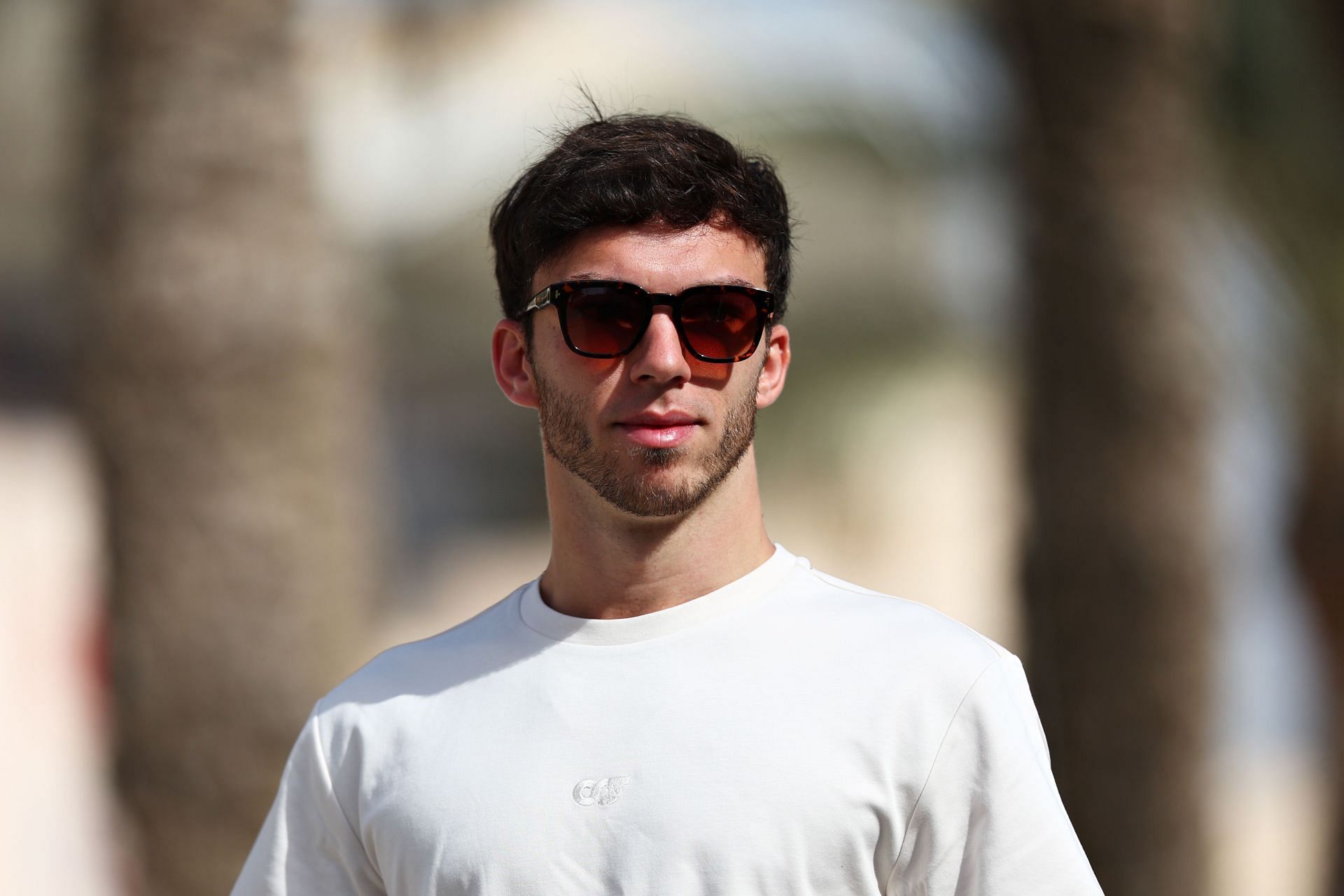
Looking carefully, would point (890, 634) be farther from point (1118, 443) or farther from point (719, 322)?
point (1118, 443)

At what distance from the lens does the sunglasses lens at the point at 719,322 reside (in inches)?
86.4

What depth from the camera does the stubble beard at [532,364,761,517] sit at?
221 cm

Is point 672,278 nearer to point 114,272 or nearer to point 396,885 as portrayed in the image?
point 396,885

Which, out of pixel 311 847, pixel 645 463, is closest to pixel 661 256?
pixel 645 463

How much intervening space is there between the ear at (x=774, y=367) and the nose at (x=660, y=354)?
225mm

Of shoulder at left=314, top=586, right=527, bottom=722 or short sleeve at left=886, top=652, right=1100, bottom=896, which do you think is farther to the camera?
shoulder at left=314, top=586, right=527, bottom=722

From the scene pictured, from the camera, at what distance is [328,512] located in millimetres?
5051

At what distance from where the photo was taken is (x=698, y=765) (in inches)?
79.9

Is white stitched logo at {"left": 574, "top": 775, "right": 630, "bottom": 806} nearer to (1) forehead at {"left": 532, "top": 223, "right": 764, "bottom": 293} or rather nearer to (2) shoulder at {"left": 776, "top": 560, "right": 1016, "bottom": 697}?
(2) shoulder at {"left": 776, "top": 560, "right": 1016, "bottom": 697}

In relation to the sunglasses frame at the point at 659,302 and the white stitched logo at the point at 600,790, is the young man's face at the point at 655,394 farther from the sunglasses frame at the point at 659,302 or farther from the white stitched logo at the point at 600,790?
the white stitched logo at the point at 600,790

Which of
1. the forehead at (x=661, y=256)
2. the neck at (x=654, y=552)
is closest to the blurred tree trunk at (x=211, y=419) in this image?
the neck at (x=654, y=552)

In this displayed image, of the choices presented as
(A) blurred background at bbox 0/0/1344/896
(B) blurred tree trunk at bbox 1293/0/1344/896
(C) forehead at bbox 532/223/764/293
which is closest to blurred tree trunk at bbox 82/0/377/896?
(A) blurred background at bbox 0/0/1344/896

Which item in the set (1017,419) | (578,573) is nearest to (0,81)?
(1017,419)

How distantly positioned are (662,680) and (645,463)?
315 millimetres
